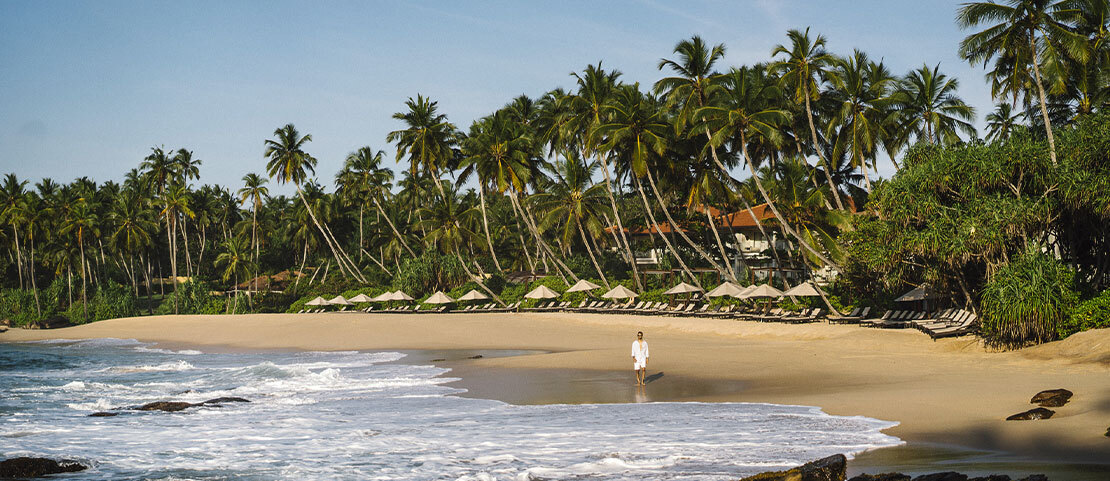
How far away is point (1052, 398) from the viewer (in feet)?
35.1

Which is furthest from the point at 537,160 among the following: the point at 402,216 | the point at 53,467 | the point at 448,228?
the point at 53,467

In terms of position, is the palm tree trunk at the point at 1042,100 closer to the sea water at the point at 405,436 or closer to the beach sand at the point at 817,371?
the beach sand at the point at 817,371

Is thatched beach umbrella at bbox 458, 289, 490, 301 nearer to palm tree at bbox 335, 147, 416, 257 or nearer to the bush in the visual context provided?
palm tree at bbox 335, 147, 416, 257

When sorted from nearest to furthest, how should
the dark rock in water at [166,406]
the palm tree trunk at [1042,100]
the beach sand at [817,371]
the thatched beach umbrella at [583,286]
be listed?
the beach sand at [817,371], the dark rock in water at [166,406], the palm tree trunk at [1042,100], the thatched beach umbrella at [583,286]

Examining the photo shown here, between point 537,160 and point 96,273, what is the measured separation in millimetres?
45221

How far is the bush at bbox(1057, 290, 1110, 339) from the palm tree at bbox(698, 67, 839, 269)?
17498 millimetres

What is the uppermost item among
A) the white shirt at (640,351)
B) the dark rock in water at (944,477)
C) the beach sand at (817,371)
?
the white shirt at (640,351)

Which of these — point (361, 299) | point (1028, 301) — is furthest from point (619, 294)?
point (1028, 301)

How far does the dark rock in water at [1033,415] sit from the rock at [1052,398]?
0.63 meters

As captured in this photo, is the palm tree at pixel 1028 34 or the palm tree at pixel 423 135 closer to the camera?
the palm tree at pixel 1028 34

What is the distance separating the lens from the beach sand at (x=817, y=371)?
9742 millimetres

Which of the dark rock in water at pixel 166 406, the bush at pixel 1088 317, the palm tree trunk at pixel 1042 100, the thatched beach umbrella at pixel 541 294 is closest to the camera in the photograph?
the dark rock in water at pixel 166 406

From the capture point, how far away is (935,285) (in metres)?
23.8

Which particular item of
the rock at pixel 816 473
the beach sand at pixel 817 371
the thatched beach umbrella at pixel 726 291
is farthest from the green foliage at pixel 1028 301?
the thatched beach umbrella at pixel 726 291
